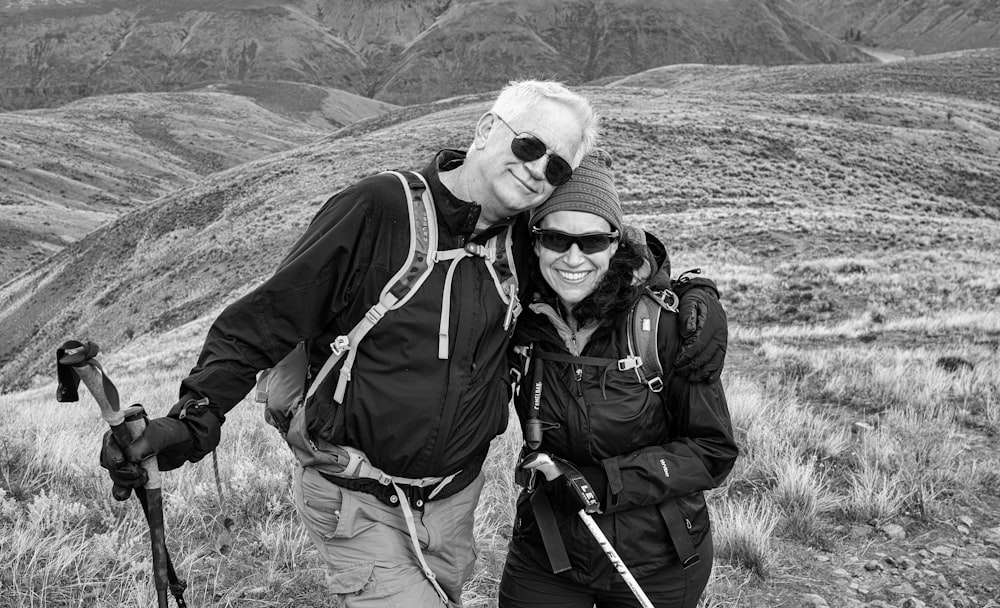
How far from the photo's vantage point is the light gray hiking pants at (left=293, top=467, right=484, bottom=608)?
7.25 feet

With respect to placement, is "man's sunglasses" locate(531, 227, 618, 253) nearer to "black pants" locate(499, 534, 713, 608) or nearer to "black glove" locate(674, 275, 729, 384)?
"black glove" locate(674, 275, 729, 384)

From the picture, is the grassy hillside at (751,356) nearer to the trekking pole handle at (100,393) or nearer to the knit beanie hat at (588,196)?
the trekking pole handle at (100,393)

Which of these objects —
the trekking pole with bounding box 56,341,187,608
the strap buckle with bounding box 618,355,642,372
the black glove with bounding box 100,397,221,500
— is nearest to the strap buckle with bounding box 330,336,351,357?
the black glove with bounding box 100,397,221,500

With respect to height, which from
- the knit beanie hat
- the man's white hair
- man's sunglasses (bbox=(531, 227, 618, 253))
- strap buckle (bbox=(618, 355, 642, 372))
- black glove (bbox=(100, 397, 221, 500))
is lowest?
black glove (bbox=(100, 397, 221, 500))

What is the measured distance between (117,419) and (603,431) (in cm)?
149

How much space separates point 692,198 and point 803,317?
713 inches

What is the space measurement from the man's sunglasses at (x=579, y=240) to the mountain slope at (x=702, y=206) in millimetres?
10591

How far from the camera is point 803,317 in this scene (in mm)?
12352

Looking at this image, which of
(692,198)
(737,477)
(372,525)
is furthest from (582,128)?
(692,198)

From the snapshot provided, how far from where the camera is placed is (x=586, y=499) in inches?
89.9

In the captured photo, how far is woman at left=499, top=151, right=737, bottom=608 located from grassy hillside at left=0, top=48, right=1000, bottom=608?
41.9 inches

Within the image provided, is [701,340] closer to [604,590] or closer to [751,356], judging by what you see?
[604,590]

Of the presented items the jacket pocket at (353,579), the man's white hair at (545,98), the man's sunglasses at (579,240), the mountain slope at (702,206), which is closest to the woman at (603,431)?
the man's sunglasses at (579,240)

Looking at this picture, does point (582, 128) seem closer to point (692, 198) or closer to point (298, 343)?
point (298, 343)
